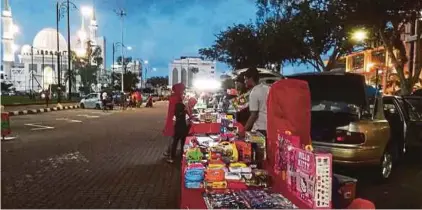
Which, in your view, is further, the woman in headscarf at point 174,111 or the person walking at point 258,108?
the woman in headscarf at point 174,111

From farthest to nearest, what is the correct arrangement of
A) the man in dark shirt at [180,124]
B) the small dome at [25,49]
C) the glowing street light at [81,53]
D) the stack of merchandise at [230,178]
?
the small dome at [25,49]
the glowing street light at [81,53]
the man in dark shirt at [180,124]
the stack of merchandise at [230,178]

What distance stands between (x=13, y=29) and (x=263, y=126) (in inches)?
5187

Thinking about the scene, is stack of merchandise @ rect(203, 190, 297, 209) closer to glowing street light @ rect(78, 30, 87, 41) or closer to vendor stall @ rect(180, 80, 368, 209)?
vendor stall @ rect(180, 80, 368, 209)

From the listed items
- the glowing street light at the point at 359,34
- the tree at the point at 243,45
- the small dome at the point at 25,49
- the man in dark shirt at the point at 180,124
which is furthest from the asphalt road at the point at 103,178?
the small dome at the point at 25,49

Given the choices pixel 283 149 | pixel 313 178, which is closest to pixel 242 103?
pixel 283 149

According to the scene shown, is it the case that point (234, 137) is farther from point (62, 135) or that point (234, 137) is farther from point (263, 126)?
point (62, 135)

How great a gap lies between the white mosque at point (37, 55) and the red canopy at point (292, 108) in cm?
10703

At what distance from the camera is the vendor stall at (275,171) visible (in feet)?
10.2

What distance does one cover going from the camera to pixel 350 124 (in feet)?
25.8

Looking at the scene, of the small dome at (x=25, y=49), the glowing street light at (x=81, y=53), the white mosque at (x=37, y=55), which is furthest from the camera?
the small dome at (x=25, y=49)

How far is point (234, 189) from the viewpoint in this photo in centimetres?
402

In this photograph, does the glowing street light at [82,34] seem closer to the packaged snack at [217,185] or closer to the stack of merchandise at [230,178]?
the stack of merchandise at [230,178]

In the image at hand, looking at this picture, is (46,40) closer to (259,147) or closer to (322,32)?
(322,32)

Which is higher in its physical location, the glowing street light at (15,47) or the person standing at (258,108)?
the glowing street light at (15,47)
